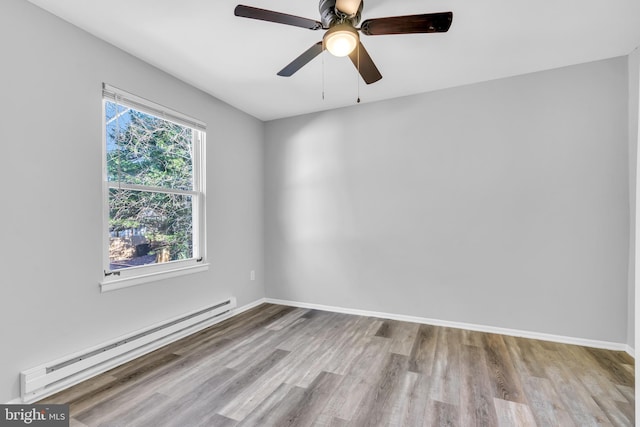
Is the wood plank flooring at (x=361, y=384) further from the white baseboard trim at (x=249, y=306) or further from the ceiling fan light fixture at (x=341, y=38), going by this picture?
the ceiling fan light fixture at (x=341, y=38)

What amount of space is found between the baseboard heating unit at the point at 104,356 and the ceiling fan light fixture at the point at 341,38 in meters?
2.68

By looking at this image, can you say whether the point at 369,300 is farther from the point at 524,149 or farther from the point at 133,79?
the point at 133,79

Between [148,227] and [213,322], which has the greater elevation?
[148,227]

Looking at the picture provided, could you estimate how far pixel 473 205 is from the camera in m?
3.02

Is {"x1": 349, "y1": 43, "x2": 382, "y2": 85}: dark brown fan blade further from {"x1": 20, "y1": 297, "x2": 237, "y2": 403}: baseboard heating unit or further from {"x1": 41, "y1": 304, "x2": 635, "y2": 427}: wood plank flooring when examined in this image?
{"x1": 20, "y1": 297, "x2": 237, "y2": 403}: baseboard heating unit

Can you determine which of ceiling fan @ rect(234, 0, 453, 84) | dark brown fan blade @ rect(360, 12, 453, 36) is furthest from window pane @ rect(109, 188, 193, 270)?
dark brown fan blade @ rect(360, 12, 453, 36)

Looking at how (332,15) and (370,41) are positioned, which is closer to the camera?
(332,15)

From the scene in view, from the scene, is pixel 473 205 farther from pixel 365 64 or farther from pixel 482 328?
pixel 365 64

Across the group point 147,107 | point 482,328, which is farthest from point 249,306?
point 482,328

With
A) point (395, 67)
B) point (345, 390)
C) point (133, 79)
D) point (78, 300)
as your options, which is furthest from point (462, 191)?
point (78, 300)

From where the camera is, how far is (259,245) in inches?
160

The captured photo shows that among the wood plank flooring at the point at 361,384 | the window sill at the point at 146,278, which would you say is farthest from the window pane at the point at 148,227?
the wood plank flooring at the point at 361,384

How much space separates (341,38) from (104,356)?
2781 millimetres

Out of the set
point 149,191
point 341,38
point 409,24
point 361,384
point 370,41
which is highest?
A: point 370,41
